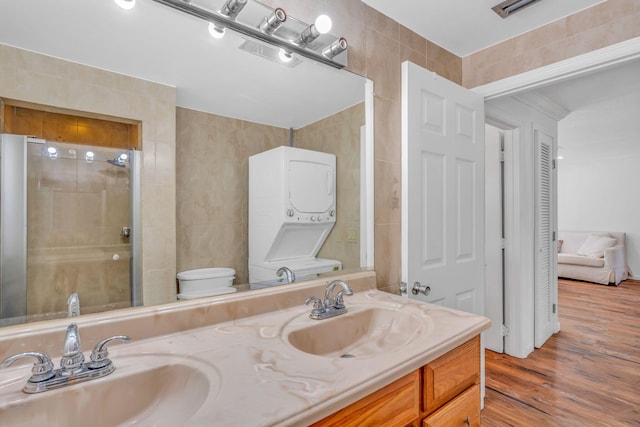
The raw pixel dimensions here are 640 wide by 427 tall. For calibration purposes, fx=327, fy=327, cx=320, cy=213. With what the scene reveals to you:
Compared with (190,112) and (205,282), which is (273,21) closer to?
(190,112)

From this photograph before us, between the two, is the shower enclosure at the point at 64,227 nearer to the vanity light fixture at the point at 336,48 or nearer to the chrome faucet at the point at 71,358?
the chrome faucet at the point at 71,358

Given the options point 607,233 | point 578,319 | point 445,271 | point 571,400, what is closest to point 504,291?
point 571,400

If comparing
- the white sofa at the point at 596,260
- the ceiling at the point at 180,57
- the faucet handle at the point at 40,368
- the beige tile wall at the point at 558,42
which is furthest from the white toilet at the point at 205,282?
the white sofa at the point at 596,260

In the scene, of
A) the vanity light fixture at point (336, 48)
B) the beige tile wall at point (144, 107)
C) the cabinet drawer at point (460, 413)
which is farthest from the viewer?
the vanity light fixture at point (336, 48)

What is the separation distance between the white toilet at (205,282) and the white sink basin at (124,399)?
0.29 meters

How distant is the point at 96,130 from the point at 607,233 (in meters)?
7.94

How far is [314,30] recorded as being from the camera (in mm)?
1335

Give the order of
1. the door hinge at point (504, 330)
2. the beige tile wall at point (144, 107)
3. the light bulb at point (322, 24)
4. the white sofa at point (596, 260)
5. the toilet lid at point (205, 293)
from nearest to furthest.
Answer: the beige tile wall at point (144, 107)
the toilet lid at point (205, 293)
the light bulb at point (322, 24)
the door hinge at point (504, 330)
the white sofa at point (596, 260)

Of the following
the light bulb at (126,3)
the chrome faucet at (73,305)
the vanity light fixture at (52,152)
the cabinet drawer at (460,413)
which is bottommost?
the cabinet drawer at (460,413)

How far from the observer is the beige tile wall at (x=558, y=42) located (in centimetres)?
158

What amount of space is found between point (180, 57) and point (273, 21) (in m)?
0.38

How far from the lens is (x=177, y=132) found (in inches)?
43.5

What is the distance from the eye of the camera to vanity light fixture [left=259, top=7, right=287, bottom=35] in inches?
48.3

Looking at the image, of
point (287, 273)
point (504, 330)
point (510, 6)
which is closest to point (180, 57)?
point (287, 273)
